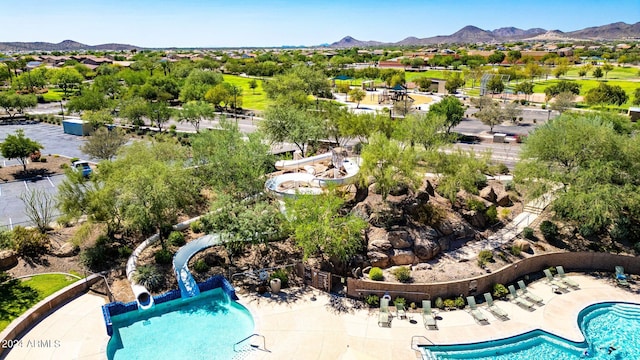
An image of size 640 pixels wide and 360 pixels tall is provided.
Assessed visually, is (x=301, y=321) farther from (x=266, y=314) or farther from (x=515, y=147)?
(x=515, y=147)

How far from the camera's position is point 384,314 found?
24031 millimetres

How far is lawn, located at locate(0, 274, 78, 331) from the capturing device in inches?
924

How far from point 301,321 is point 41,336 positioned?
43.1 feet

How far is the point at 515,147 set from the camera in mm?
56781

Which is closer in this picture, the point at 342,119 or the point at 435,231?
the point at 435,231

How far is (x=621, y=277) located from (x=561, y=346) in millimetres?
9375

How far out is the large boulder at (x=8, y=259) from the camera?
1099 inches

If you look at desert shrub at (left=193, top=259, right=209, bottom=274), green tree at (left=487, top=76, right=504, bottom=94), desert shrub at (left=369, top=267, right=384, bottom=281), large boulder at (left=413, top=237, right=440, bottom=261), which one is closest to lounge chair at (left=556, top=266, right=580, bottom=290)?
large boulder at (left=413, top=237, right=440, bottom=261)

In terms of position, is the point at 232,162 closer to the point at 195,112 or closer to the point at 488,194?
the point at 488,194

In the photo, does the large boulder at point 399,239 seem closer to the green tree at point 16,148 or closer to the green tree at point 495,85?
the green tree at point 16,148

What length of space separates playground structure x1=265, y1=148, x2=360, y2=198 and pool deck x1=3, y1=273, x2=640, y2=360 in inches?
443

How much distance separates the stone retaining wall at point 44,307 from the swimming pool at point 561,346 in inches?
780

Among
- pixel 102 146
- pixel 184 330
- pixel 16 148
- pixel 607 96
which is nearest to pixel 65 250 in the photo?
pixel 184 330

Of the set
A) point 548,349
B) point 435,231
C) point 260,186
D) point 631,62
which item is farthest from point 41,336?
point 631,62
